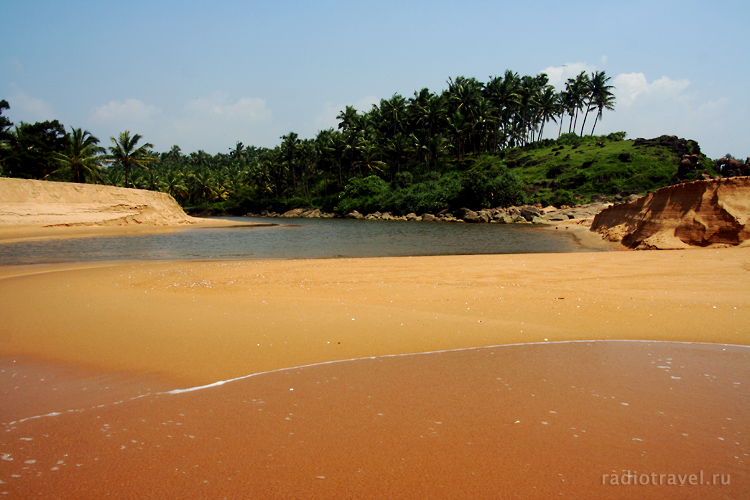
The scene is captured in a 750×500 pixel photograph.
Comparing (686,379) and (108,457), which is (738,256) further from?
(108,457)

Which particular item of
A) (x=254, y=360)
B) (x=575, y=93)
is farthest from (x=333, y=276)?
(x=575, y=93)

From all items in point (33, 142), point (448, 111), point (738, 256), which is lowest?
point (738, 256)

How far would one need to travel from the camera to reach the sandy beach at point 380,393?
8.45ft

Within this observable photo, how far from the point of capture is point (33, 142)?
154 ft

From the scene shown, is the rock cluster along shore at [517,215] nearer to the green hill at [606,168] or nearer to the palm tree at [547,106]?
the green hill at [606,168]

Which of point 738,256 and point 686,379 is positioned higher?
point 738,256

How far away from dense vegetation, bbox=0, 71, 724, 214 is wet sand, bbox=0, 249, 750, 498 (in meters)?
46.9

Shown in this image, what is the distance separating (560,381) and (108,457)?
3669mm

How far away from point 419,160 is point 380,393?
7982 centimetres

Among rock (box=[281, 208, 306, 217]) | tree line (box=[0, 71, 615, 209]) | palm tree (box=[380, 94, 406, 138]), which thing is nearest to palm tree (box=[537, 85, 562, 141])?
tree line (box=[0, 71, 615, 209])

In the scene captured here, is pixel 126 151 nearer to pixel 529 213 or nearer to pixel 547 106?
pixel 529 213

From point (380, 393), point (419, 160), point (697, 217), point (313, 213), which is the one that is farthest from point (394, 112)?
point (380, 393)

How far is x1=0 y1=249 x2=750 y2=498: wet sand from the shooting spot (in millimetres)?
2594

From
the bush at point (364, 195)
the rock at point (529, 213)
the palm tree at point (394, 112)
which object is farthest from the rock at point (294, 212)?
the rock at point (529, 213)
